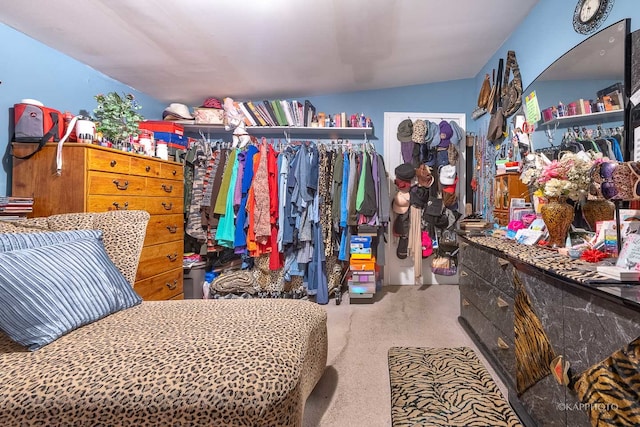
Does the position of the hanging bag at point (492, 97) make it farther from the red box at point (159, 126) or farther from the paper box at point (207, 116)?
the red box at point (159, 126)

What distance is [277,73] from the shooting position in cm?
279

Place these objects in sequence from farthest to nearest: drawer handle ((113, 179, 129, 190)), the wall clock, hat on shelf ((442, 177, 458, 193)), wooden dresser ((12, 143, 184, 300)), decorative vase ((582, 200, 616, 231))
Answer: hat on shelf ((442, 177, 458, 193)), drawer handle ((113, 179, 129, 190)), wooden dresser ((12, 143, 184, 300)), the wall clock, decorative vase ((582, 200, 616, 231))

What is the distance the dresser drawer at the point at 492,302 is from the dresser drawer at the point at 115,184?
2449 mm

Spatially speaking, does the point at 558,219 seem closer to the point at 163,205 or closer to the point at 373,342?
the point at 373,342

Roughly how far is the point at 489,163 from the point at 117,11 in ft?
10.6

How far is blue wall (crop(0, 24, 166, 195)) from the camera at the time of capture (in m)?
1.85

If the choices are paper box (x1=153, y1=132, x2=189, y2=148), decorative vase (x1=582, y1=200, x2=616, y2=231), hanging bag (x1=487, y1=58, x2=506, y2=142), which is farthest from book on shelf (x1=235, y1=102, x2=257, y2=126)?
decorative vase (x1=582, y1=200, x2=616, y2=231)

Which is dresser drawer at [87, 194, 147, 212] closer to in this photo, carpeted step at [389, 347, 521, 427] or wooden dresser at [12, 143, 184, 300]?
A: wooden dresser at [12, 143, 184, 300]

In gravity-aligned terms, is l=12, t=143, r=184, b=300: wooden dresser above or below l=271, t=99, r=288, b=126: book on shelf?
below

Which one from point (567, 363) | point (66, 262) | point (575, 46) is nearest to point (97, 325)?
point (66, 262)

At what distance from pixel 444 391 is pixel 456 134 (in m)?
2.72

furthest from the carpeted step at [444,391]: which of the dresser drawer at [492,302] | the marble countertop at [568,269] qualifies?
the marble countertop at [568,269]

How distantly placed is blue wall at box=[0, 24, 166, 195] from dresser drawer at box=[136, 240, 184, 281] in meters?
0.91

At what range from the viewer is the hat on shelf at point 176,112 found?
10.3ft
